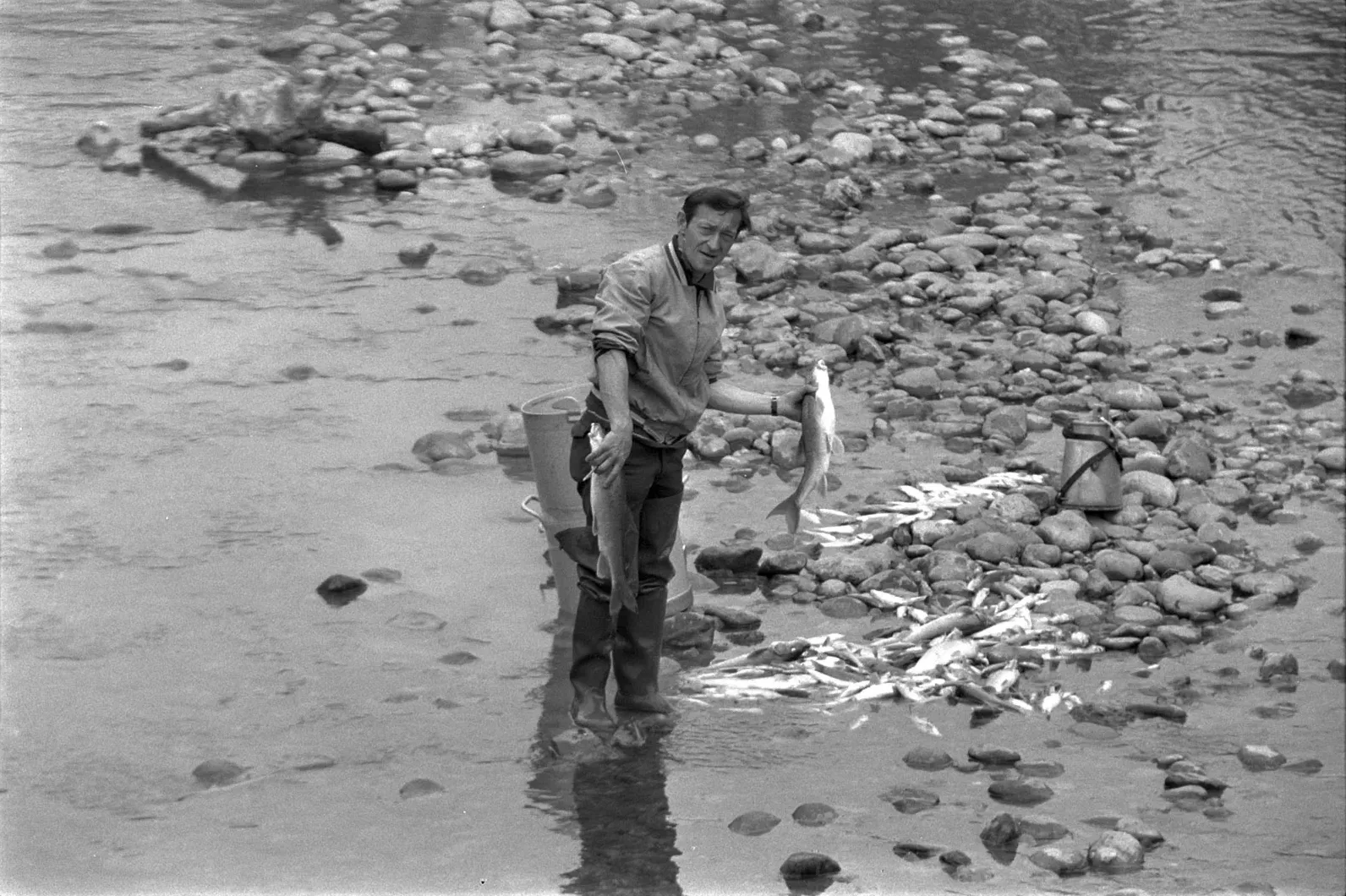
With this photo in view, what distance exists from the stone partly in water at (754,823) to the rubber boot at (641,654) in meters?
0.78

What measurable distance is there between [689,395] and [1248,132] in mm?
11189

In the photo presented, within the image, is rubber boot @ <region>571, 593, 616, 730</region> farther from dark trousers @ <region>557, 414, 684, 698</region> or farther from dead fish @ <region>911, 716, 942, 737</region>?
dead fish @ <region>911, 716, 942, 737</region>

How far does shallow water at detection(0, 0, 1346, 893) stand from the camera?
5.54 meters

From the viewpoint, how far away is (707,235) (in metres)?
5.82

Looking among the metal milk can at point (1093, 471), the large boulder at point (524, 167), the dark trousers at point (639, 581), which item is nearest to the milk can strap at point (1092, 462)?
the metal milk can at point (1093, 471)

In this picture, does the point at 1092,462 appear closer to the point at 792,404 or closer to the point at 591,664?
the point at 792,404

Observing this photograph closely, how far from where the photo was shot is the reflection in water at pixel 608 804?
17.7ft

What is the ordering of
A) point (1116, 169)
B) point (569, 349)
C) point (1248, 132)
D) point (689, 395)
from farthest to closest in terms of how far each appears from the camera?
point (1248, 132) < point (1116, 169) < point (569, 349) < point (689, 395)

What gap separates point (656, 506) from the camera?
6188 millimetres

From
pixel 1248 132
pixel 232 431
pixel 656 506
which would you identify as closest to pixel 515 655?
pixel 656 506

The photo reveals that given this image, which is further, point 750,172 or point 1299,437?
point 750,172

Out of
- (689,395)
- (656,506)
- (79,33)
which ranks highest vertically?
(689,395)

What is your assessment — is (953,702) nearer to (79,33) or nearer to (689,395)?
(689,395)

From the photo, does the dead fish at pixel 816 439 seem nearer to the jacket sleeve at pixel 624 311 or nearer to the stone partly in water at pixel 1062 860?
the jacket sleeve at pixel 624 311
